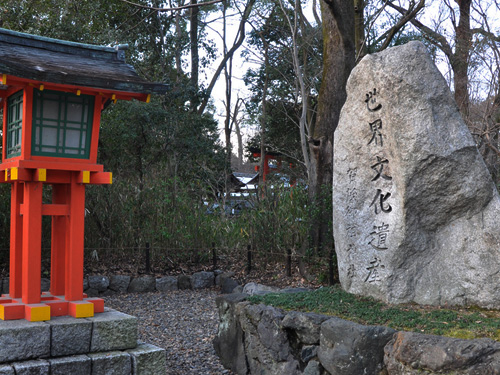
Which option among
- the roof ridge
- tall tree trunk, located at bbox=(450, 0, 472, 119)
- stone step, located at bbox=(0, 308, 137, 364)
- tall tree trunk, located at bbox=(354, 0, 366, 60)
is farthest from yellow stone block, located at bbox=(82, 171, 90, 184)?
tall tree trunk, located at bbox=(450, 0, 472, 119)

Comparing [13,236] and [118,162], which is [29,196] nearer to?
[13,236]

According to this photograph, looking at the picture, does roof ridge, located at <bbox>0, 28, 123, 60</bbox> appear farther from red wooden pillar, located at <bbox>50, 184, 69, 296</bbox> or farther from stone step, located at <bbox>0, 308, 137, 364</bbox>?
stone step, located at <bbox>0, 308, 137, 364</bbox>

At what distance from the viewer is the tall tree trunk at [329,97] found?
760cm

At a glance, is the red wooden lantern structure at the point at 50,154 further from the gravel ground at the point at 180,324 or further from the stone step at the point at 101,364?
the gravel ground at the point at 180,324

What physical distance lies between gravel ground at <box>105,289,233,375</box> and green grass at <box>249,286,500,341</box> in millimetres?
894

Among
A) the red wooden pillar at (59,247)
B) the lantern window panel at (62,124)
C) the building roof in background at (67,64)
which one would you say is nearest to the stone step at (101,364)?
the red wooden pillar at (59,247)

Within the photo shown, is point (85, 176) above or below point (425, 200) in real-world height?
above

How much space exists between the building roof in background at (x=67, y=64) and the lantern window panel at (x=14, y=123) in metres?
0.38

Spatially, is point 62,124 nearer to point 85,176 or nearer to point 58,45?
point 85,176

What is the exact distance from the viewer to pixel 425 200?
4145mm

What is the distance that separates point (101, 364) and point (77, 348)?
0.78ft

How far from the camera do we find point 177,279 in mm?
8742

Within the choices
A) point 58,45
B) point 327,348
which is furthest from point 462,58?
point 327,348

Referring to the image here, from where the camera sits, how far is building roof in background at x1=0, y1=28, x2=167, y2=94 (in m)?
4.02
